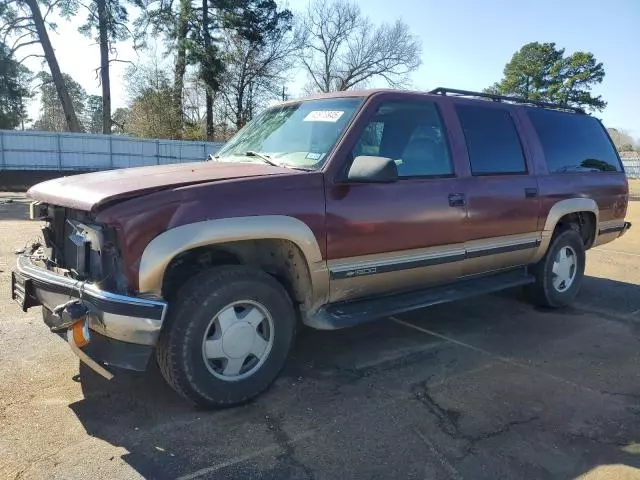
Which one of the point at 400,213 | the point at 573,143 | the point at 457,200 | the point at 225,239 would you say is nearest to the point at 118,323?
the point at 225,239

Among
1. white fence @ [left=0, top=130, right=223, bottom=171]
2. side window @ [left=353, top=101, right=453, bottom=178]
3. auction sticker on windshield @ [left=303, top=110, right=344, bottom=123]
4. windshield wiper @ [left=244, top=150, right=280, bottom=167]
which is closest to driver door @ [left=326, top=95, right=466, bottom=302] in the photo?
side window @ [left=353, top=101, right=453, bottom=178]

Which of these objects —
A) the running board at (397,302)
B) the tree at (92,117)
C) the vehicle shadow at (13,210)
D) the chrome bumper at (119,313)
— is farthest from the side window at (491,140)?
the tree at (92,117)

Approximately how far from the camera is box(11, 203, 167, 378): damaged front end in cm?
288

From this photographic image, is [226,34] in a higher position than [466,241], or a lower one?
higher

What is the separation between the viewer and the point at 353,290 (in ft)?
12.6

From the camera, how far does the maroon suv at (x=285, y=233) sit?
2.96 m

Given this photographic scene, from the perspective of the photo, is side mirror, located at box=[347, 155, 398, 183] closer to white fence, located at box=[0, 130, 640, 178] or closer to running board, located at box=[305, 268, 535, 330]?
running board, located at box=[305, 268, 535, 330]

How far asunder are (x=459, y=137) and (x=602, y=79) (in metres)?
52.4

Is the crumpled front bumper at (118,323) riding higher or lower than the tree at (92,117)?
lower

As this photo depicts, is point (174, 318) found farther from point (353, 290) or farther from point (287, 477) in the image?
point (353, 290)

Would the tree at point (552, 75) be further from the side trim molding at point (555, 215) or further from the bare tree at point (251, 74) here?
the side trim molding at point (555, 215)

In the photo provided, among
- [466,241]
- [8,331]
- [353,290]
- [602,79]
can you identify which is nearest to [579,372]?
[466,241]

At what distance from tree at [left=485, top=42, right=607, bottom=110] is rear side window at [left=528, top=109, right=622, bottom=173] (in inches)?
1794

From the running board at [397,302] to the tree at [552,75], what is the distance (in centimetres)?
4771
